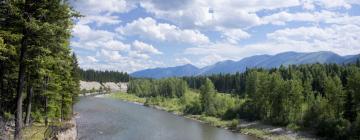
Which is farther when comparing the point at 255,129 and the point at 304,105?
the point at 304,105

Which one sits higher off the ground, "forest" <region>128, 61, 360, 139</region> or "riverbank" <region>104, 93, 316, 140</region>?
"forest" <region>128, 61, 360, 139</region>

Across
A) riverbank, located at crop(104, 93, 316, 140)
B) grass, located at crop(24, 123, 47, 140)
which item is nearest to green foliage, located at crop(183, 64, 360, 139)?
riverbank, located at crop(104, 93, 316, 140)

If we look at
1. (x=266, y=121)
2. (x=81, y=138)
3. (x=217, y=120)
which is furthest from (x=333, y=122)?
(x=81, y=138)

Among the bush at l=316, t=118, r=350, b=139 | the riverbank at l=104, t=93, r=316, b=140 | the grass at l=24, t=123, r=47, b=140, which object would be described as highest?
the grass at l=24, t=123, r=47, b=140

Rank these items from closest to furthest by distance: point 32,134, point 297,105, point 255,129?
point 32,134 < point 255,129 < point 297,105

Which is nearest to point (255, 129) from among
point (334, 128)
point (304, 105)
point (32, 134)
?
point (304, 105)

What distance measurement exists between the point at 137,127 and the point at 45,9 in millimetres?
56360

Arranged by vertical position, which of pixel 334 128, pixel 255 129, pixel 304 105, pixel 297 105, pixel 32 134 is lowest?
pixel 255 129

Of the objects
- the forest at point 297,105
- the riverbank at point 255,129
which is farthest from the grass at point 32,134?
the forest at point 297,105

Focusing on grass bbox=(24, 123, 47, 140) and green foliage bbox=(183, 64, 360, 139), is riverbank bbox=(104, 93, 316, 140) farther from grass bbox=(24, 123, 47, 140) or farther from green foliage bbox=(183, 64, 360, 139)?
grass bbox=(24, 123, 47, 140)

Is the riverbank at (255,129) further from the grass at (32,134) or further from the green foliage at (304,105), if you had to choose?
the grass at (32,134)

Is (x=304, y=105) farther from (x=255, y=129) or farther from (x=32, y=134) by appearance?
(x=32, y=134)

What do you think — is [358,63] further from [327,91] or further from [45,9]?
[45,9]

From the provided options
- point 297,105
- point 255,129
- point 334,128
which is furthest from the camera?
point 297,105
